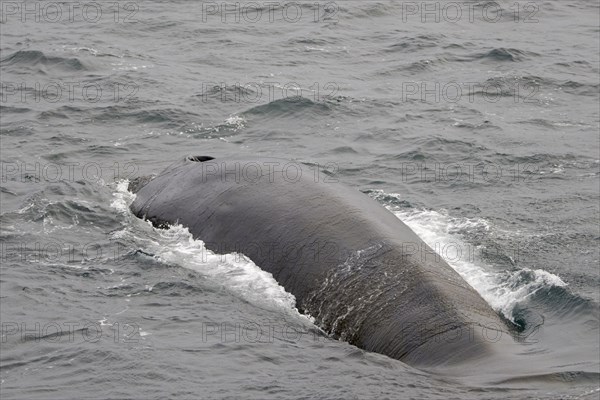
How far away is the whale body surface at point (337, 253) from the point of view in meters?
13.1

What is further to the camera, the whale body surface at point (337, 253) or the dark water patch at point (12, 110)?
the dark water patch at point (12, 110)

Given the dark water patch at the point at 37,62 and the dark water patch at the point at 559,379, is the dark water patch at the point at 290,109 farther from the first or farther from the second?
the dark water patch at the point at 559,379

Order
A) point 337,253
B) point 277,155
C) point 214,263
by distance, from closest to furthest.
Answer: point 337,253 → point 214,263 → point 277,155

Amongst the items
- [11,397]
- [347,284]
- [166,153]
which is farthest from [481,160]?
[11,397]

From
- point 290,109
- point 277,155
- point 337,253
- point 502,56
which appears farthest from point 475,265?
point 502,56

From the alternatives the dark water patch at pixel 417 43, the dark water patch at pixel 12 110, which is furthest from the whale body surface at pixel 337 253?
the dark water patch at pixel 417 43

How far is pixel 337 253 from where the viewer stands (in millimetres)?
14859

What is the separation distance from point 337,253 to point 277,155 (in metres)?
9.51

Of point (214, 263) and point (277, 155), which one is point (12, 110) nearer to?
point (277, 155)

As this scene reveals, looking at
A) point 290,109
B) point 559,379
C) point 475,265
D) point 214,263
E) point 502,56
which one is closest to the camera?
point 559,379

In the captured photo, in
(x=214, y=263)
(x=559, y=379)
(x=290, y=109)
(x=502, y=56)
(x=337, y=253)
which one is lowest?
(x=214, y=263)

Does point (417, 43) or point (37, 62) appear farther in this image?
point (417, 43)

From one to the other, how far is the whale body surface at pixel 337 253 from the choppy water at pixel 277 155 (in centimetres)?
35

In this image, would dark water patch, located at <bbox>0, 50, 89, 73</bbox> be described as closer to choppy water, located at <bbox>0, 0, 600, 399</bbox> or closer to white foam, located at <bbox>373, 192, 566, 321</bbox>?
choppy water, located at <bbox>0, 0, 600, 399</bbox>
